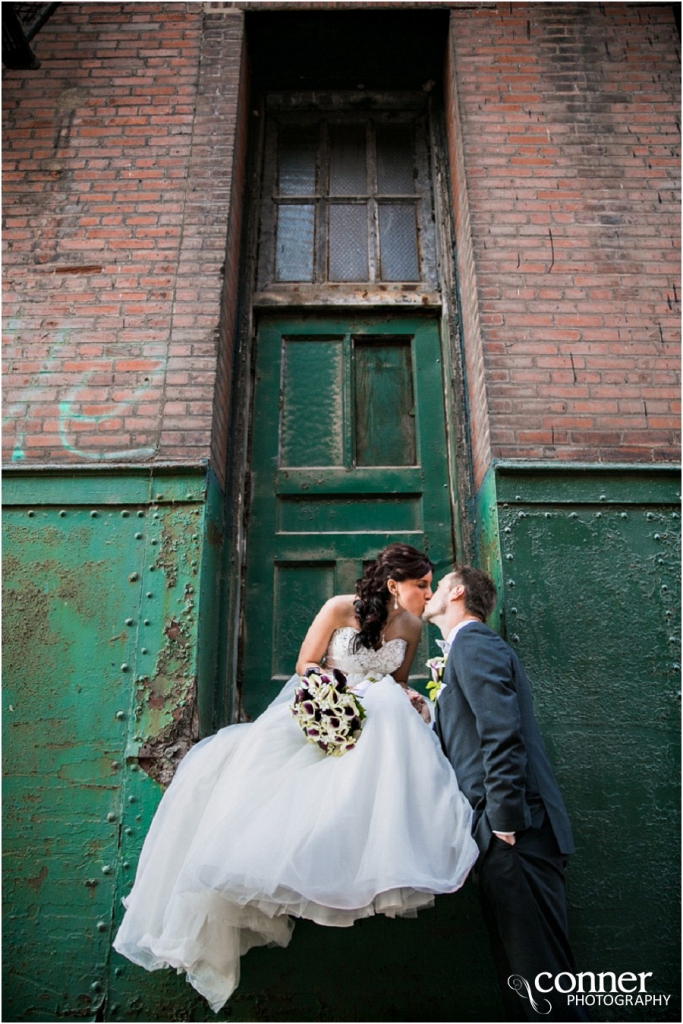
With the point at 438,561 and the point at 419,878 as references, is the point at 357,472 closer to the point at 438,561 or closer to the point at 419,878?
the point at 438,561

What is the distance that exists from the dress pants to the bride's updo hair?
124 centimetres

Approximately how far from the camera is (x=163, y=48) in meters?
5.04

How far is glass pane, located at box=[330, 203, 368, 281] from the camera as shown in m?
5.15

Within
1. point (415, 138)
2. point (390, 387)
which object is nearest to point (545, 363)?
point (390, 387)

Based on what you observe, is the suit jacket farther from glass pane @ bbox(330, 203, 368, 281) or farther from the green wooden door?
glass pane @ bbox(330, 203, 368, 281)

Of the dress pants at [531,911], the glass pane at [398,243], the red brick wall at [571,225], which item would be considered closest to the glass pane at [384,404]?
the red brick wall at [571,225]

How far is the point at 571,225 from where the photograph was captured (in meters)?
4.54

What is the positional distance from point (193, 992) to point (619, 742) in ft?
7.21

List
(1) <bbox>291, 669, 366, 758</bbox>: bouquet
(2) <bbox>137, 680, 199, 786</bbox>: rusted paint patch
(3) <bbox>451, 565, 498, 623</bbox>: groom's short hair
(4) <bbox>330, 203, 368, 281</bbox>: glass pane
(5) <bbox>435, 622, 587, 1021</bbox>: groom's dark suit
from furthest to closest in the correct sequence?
(4) <bbox>330, 203, 368, 281</bbox>: glass pane → (2) <bbox>137, 680, 199, 786</bbox>: rusted paint patch → (3) <bbox>451, 565, 498, 623</bbox>: groom's short hair → (1) <bbox>291, 669, 366, 758</bbox>: bouquet → (5) <bbox>435, 622, 587, 1021</bbox>: groom's dark suit

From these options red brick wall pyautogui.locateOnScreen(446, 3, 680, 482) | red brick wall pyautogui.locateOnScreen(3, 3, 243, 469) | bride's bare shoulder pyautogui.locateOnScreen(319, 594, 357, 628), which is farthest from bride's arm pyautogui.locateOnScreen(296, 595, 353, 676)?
red brick wall pyautogui.locateOnScreen(446, 3, 680, 482)

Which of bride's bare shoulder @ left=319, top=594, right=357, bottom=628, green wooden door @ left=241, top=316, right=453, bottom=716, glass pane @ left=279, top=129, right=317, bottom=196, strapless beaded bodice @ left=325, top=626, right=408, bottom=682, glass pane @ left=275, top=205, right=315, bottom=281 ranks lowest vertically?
strapless beaded bodice @ left=325, top=626, right=408, bottom=682

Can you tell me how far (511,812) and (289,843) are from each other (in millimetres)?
784

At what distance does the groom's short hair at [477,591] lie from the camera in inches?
130

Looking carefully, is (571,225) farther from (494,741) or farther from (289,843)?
(289,843)
